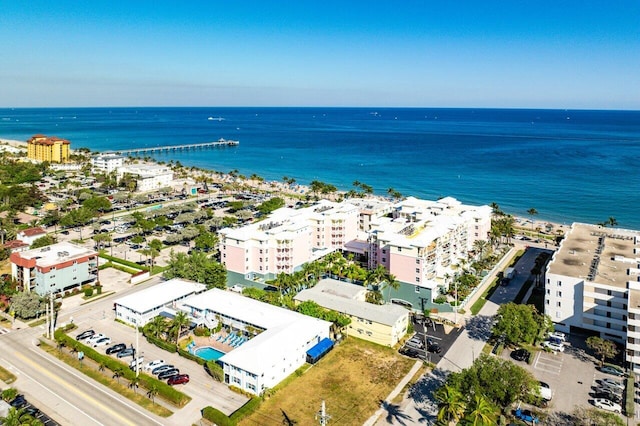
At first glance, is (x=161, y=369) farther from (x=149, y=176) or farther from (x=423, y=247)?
(x=149, y=176)

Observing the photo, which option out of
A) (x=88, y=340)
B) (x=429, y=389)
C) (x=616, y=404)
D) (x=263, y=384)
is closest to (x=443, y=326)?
(x=429, y=389)

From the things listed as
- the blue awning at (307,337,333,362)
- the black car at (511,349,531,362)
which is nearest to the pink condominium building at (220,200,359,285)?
the blue awning at (307,337,333,362)

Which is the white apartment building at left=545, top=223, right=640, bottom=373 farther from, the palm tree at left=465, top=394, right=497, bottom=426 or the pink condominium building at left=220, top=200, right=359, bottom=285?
the pink condominium building at left=220, top=200, right=359, bottom=285

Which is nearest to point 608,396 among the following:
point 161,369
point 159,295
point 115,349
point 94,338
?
point 161,369

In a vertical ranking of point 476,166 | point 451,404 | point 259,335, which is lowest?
point 259,335

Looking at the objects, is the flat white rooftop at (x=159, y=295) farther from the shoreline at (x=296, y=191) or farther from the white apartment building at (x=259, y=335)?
the shoreline at (x=296, y=191)
